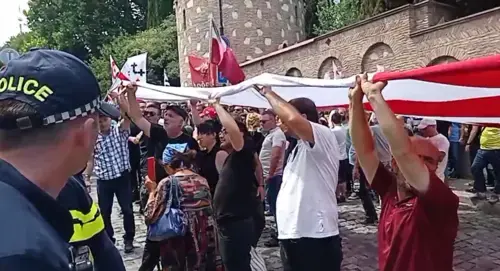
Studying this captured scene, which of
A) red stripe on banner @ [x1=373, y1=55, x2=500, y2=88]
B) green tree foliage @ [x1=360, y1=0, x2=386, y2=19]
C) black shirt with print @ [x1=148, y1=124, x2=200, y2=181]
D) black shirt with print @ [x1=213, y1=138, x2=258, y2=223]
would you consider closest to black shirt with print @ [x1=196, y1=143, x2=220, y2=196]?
black shirt with print @ [x1=148, y1=124, x2=200, y2=181]

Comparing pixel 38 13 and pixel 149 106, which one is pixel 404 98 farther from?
pixel 38 13

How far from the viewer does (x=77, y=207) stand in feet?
6.23

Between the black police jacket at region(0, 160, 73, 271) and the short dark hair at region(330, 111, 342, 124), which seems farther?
the short dark hair at region(330, 111, 342, 124)

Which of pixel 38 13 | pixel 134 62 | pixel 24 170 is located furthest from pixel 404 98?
pixel 38 13

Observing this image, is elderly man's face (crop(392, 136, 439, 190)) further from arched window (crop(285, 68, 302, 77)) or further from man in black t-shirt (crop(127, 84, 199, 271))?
arched window (crop(285, 68, 302, 77))

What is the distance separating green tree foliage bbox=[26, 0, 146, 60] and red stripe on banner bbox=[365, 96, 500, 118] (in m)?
39.4

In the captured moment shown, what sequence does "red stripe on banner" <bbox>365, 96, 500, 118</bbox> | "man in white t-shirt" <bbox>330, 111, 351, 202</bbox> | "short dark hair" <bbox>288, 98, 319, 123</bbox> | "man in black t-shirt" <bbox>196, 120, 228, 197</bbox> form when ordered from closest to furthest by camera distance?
"short dark hair" <bbox>288, 98, 319, 123</bbox> < "red stripe on banner" <bbox>365, 96, 500, 118</bbox> < "man in black t-shirt" <bbox>196, 120, 228, 197</bbox> < "man in white t-shirt" <bbox>330, 111, 351, 202</bbox>

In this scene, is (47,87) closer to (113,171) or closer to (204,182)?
(204,182)

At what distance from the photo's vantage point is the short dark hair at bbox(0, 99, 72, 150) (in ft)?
4.16

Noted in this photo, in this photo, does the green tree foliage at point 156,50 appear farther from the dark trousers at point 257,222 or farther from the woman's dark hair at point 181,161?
the woman's dark hair at point 181,161

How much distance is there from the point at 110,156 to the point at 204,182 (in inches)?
93.7

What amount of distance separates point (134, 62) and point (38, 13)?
39177 mm

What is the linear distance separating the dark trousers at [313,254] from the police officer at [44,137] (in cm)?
270

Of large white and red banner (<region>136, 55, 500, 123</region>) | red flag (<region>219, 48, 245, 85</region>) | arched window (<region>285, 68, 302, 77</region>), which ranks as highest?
arched window (<region>285, 68, 302, 77</region>)
